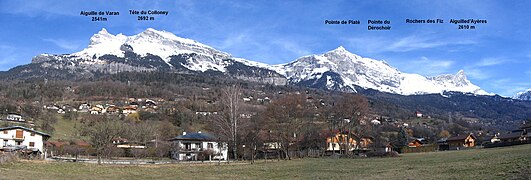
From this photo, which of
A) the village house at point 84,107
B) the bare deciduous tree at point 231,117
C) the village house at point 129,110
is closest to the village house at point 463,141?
the bare deciduous tree at point 231,117

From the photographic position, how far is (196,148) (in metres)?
78.6

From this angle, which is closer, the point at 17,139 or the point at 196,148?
the point at 17,139

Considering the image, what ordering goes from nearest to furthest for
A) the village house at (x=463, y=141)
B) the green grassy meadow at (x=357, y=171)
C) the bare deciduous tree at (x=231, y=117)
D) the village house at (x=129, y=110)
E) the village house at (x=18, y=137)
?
the green grassy meadow at (x=357, y=171) < the bare deciduous tree at (x=231, y=117) < the village house at (x=18, y=137) < the village house at (x=463, y=141) < the village house at (x=129, y=110)

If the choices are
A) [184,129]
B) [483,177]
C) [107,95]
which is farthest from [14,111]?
[483,177]

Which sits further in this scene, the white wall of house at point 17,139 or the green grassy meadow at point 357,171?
the white wall of house at point 17,139

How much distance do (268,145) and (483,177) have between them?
53.7m

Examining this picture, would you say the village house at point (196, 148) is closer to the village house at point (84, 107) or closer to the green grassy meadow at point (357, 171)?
the green grassy meadow at point (357, 171)

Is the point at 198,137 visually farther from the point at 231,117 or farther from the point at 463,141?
the point at 463,141

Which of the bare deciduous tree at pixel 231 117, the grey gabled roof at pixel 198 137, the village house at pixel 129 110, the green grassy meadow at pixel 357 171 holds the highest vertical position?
the village house at pixel 129 110

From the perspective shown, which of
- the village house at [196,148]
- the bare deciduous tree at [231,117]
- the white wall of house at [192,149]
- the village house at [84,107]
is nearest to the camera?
the bare deciduous tree at [231,117]

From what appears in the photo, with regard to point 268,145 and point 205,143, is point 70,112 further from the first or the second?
point 268,145

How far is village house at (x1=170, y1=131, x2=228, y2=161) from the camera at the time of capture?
72.9 m

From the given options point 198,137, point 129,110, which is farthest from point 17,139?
point 129,110

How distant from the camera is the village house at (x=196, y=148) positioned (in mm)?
72938
